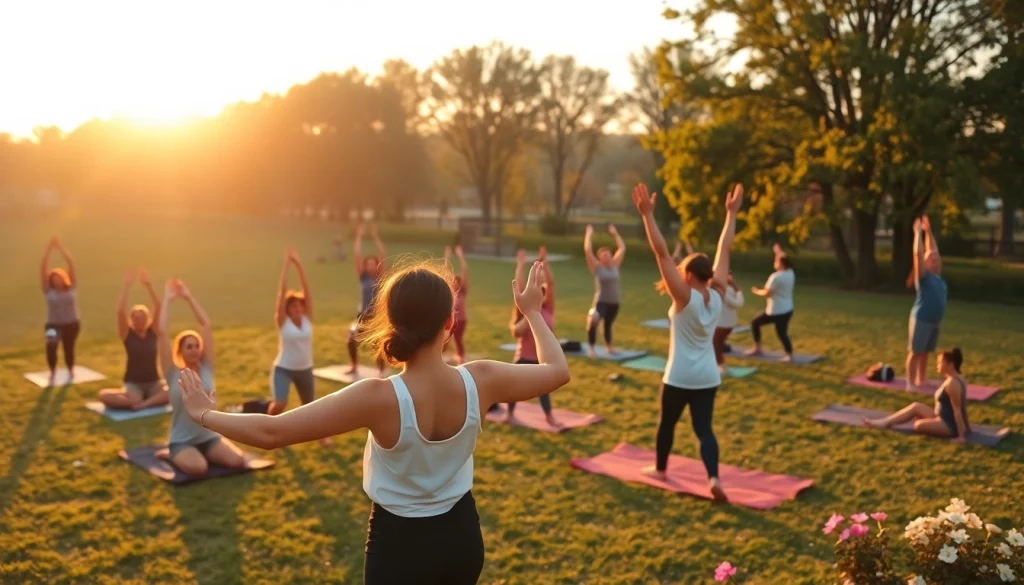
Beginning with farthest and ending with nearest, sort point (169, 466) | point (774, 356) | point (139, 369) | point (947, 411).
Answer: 1. point (774, 356)
2. point (139, 369)
3. point (947, 411)
4. point (169, 466)

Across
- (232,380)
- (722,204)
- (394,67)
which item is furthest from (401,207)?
(232,380)

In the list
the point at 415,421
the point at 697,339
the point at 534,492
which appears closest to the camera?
the point at 415,421

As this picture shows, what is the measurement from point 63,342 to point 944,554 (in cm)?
1136

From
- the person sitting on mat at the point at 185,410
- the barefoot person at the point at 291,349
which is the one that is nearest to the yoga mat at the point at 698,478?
the barefoot person at the point at 291,349

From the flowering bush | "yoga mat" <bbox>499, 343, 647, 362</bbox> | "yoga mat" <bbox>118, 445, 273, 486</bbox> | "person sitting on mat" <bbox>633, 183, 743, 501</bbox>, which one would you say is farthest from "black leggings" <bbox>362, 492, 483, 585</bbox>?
"yoga mat" <bbox>499, 343, 647, 362</bbox>

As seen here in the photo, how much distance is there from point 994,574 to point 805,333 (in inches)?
486

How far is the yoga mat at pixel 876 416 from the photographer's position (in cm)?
848

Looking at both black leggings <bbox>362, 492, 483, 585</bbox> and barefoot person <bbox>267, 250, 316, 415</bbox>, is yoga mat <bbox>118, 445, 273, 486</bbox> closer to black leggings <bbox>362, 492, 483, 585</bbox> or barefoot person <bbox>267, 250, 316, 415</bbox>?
barefoot person <bbox>267, 250, 316, 415</bbox>

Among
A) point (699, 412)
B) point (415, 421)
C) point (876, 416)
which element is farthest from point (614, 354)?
point (415, 421)

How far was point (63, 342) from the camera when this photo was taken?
11461mm

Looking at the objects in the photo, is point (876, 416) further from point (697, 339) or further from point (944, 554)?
point (944, 554)

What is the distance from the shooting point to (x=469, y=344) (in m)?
14.8

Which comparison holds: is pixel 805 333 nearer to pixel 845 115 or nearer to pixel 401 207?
pixel 845 115

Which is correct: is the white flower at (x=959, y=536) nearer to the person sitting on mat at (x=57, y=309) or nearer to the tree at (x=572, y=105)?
the person sitting on mat at (x=57, y=309)
